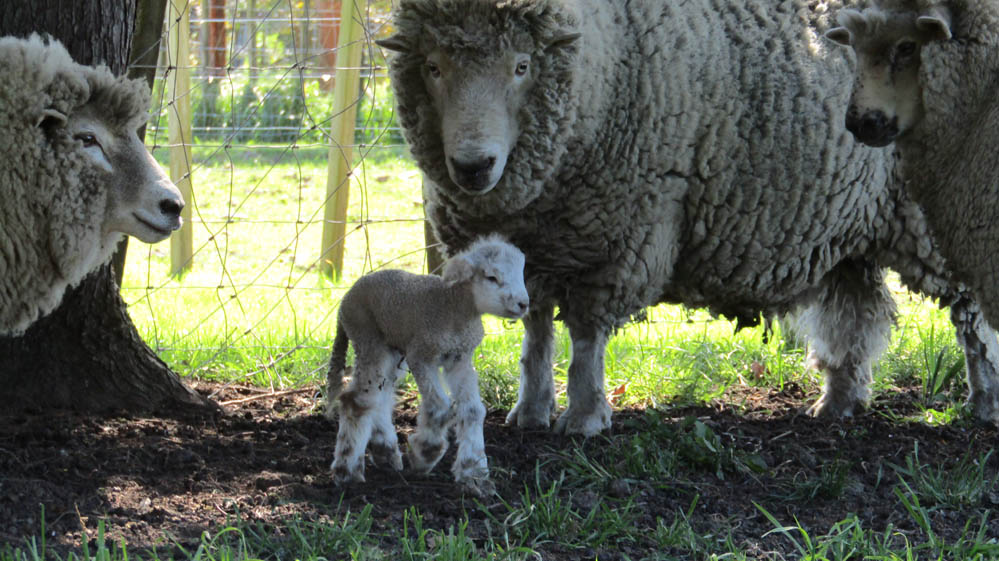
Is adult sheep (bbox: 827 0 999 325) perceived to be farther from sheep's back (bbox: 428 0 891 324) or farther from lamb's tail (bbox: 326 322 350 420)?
lamb's tail (bbox: 326 322 350 420)

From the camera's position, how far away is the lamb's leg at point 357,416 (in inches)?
140

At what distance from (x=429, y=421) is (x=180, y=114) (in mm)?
3739

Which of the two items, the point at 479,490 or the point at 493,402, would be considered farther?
the point at 493,402

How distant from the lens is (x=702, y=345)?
5.74m

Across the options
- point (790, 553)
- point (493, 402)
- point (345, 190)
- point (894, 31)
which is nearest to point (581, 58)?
point (894, 31)

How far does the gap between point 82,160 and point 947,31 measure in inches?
99.4

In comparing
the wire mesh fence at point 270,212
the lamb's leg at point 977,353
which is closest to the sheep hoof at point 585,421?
the wire mesh fence at point 270,212

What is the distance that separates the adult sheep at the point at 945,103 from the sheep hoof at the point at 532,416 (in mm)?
1760

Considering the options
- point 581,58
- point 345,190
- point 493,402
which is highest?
point 581,58

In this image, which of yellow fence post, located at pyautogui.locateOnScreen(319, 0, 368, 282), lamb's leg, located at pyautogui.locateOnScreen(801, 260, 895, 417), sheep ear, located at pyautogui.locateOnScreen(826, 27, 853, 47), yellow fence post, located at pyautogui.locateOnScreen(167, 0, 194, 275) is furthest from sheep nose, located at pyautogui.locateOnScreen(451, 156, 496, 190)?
yellow fence post, located at pyautogui.locateOnScreen(319, 0, 368, 282)

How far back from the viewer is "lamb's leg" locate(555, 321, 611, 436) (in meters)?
4.42

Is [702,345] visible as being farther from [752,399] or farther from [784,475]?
[784,475]

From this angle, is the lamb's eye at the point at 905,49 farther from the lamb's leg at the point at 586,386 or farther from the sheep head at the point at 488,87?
the lamb's leg at the point at 586,386

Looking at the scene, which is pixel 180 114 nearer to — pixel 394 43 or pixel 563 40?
pixel 394 43
